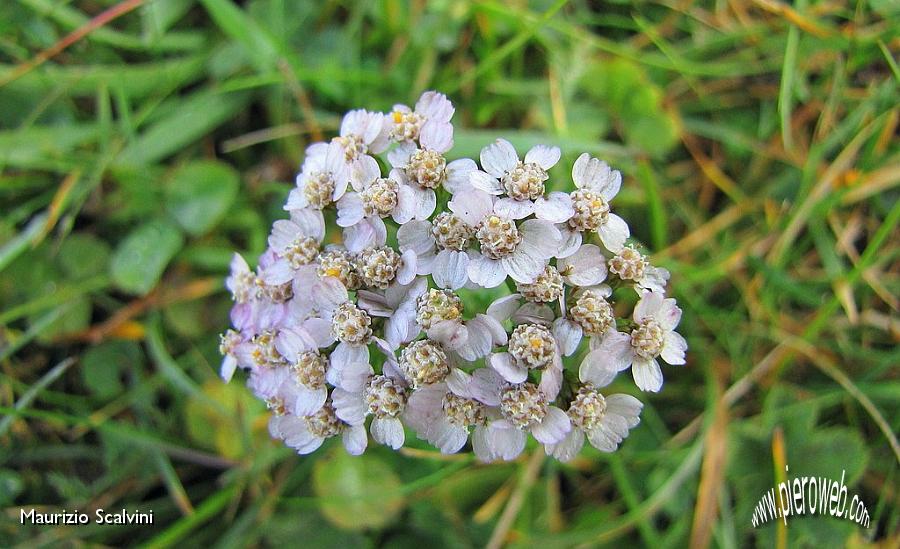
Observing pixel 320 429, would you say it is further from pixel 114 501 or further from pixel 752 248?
pixel 752 248

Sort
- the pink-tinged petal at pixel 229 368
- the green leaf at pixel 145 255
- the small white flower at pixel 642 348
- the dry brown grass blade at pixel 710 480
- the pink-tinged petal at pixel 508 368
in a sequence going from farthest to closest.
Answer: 1. the green leaf at pixel 145 255
2. the dry brown grass blade at pixel 710 480
3. the pink-tinged petal at pixel 229 368
4. the small white flower at pixel 642 348
5. the pink-tinged petal at pixel 508 368

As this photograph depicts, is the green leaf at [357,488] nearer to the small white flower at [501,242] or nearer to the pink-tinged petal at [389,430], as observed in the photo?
the pink-tinged petal at [389,430]

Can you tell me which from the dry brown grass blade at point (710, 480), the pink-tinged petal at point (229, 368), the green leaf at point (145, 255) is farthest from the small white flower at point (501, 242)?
the green leaf at point (145, 255)

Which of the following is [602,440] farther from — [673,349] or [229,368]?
[229,368]

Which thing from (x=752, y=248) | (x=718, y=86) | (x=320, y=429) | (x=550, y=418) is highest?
(x=718, y=86)

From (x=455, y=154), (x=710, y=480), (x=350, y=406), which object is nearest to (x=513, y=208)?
(x=350, y=406)

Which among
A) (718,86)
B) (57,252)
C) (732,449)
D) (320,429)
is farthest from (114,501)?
(718,86)

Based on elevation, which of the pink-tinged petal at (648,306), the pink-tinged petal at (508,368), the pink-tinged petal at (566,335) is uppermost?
the pink-tinged petal at (648,306)
